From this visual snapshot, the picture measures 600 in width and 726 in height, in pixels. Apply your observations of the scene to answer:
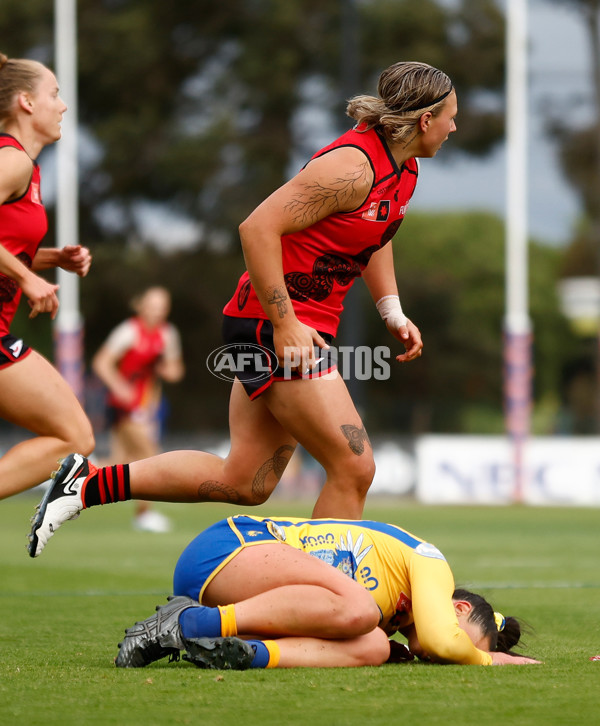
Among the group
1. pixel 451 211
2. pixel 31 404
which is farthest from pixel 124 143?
pixel 451 211

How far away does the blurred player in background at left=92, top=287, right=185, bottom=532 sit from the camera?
12.1 m

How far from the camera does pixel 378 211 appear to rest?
191 inches

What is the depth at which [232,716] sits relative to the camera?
132 inches

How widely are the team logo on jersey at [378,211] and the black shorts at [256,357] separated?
486 millimetres

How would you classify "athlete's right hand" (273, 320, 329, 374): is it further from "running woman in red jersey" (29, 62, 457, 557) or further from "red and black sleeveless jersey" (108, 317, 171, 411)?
"red and black sleeveless jersey" (108, 317, 171, 411)

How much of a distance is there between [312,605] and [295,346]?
39.7 inches

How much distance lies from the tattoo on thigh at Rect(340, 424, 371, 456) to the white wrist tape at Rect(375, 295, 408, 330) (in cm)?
67

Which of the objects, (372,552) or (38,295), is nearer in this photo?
(372,552)

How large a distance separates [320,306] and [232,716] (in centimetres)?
197

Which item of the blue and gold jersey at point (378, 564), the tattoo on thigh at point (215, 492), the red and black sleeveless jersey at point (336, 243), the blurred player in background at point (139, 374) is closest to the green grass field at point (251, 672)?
the blue and gold jersey at point (378, 564)

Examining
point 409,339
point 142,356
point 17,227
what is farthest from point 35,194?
point 142,356

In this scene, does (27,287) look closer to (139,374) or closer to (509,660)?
(509,660)

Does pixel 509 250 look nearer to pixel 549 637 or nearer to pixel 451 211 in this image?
pixel 549 637

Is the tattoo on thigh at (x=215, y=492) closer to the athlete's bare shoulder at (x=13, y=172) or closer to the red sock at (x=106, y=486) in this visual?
the red sock at (x=106, y=486)
